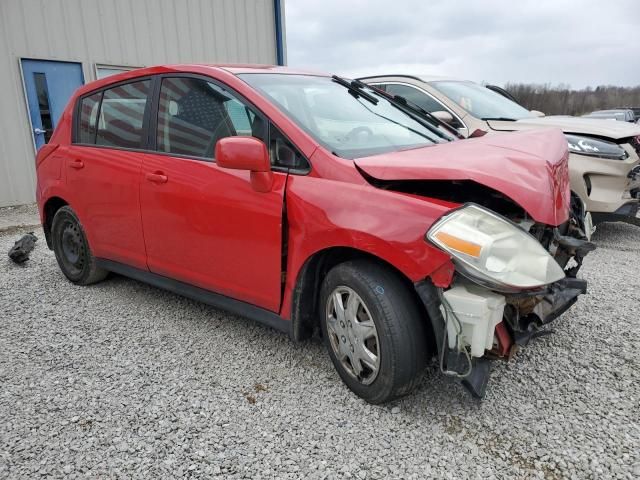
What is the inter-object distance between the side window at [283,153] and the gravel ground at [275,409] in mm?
1129

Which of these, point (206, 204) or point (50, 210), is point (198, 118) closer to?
point (206, 204)

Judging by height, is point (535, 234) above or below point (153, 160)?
below

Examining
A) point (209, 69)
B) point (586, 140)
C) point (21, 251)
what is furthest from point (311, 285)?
point (586, 140)

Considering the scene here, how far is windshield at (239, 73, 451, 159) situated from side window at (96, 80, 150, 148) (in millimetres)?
879

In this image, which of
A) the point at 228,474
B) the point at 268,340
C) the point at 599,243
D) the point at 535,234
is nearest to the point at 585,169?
the point at 599,243

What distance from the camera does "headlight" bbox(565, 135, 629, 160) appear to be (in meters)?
4.64

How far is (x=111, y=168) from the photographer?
332 cm

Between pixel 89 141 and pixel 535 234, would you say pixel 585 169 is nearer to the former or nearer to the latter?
pixel 535 234

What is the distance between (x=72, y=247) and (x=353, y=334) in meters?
2.89

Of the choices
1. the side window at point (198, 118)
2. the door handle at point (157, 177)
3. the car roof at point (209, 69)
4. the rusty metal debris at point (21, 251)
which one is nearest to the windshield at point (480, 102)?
Answer: the car roof at point (209, 69)

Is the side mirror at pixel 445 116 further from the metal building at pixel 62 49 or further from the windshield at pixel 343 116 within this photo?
the metal building at pixel 62 49

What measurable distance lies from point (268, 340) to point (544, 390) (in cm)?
158

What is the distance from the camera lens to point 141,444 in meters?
2.08

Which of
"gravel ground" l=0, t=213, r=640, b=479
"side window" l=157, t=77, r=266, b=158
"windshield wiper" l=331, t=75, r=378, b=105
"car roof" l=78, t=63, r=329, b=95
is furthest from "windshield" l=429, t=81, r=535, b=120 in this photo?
"side window" l=157, t=77, r=266, b=158
